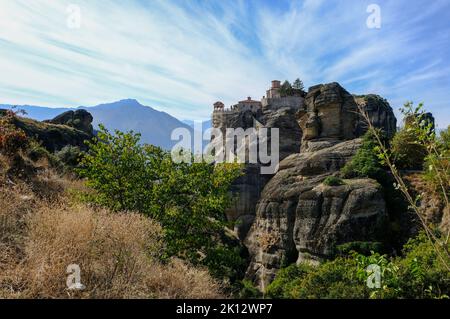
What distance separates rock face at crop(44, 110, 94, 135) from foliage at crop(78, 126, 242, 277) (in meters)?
50.8

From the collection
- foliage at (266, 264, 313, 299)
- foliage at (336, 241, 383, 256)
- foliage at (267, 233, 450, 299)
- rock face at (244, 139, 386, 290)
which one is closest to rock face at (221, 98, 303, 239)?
rock face at (244, 139, 386, 290)

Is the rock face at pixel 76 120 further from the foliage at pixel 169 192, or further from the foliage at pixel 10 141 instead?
the foliage at pixel 169 192

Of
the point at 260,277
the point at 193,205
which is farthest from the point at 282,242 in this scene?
the point at 193,205

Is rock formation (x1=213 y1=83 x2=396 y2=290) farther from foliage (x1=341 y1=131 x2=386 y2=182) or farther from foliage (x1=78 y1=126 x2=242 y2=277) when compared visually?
foliage (x1=78 y1=126 x2=242 y2=277)

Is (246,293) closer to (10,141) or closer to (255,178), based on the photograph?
(10,141)

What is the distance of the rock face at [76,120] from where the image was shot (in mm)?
58097

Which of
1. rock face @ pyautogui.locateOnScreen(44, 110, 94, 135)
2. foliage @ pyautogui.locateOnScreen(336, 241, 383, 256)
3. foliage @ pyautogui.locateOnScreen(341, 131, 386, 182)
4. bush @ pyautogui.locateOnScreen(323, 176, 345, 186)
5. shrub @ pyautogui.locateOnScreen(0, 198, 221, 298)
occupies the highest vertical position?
rock face @ pyautogui.locateOnScreen(44, 110, 94, 135)

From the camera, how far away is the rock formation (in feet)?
59.4

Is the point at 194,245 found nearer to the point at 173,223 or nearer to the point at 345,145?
the point at 173,223

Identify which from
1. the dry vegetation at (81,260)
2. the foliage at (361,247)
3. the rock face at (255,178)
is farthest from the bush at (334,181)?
the dry vegetation at (81,260)

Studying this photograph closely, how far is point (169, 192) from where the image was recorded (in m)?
12.0

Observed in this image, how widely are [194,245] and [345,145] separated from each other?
57.0 feet

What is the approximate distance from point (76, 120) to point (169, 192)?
53.7 meters
